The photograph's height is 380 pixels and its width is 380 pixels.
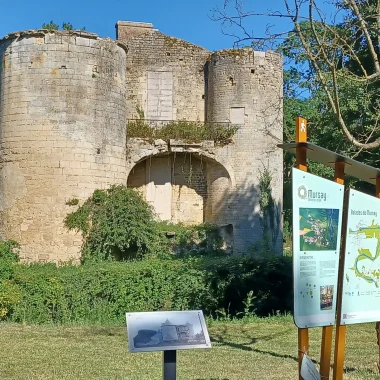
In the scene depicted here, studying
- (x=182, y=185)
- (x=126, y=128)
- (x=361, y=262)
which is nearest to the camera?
(x=361, y=262)

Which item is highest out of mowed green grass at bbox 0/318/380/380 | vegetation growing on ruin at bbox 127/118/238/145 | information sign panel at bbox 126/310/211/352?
vegetation growing on ruin at bbox 127/118/238/145

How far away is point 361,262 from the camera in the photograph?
5199mm

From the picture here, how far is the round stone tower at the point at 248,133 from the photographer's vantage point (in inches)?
791

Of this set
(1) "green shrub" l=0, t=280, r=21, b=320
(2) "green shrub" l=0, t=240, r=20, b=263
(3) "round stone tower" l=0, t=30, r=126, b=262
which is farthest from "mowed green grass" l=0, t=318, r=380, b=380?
(3) "round stone tower" l=0, t=30, r=126, b=262

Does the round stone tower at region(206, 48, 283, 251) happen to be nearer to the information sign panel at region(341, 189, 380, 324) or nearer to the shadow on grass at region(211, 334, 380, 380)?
the shadow on grass at region(211, 334, 380, 380)

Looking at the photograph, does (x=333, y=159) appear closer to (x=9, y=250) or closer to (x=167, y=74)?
(x=9, y=250)

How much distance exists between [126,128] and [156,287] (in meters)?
8.11

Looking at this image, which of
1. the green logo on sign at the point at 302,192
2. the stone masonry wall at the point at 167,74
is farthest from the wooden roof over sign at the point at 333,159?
the stone masonry wall at the point at 167,74

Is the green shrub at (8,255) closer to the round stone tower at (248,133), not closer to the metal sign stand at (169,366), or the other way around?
the round stone tower at (248,133)

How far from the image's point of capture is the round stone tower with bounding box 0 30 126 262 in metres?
17.2

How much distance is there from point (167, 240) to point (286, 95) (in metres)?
11.1

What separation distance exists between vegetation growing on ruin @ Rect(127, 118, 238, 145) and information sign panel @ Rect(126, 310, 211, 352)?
16.0m

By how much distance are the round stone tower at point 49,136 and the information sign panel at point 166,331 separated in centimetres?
1315

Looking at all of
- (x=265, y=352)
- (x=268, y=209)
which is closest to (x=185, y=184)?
(x=268, y=209)
